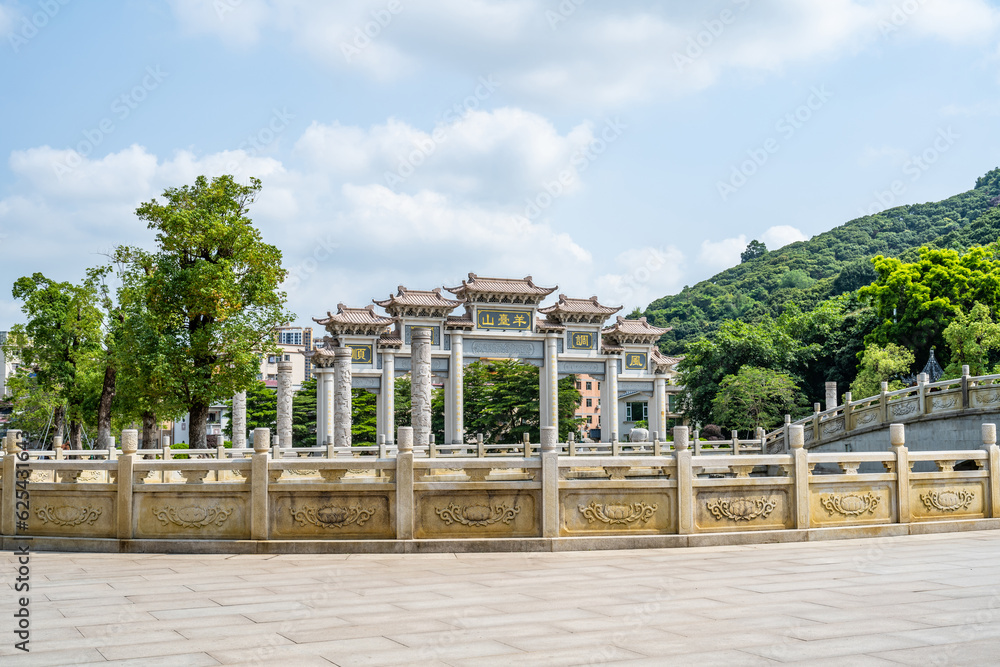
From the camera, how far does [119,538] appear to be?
10.2 m

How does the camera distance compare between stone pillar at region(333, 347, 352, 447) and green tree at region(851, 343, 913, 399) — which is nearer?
stone pillar at region(333, 347, 352, 447)

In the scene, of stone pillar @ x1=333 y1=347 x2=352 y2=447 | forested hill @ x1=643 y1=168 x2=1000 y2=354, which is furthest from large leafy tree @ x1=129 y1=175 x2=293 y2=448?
forested hill @ x1=643 y1=168 x2=1000 y2=354

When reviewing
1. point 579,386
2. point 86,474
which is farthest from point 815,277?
point 86,474

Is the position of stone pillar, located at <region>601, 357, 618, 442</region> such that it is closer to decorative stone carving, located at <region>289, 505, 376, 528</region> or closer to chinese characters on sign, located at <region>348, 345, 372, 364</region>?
chinese characters on sign, located at <region>348, 345, 372, 364</region>

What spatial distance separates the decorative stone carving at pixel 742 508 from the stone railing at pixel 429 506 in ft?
0.04

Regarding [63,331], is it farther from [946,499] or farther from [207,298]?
[946,499]

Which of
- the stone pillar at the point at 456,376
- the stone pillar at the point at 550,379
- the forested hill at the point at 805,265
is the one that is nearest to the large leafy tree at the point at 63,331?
the stone pillar at the point at 456,376

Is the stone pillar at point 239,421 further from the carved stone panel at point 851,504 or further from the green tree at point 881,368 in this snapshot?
the carved stone panel at point 851,504

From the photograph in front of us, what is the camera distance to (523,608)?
636cm

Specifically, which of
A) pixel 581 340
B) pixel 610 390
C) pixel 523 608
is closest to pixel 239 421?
pixel 581 340

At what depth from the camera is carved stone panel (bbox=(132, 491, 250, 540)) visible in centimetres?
1002

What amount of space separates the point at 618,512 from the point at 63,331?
27520 mm

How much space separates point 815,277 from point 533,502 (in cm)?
7425

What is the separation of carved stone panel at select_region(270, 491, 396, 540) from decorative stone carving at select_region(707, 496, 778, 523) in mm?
3885
